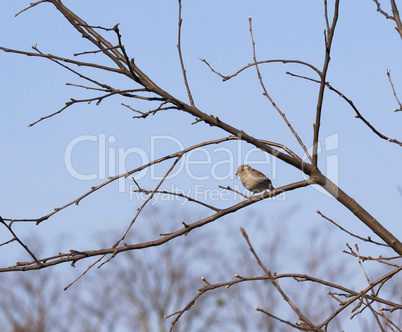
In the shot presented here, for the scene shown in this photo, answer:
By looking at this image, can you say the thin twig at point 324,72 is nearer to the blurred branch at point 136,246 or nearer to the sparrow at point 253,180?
the blurred branch at point 136,246

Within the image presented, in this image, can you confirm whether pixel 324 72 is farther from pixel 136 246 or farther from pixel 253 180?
pixel 253 180

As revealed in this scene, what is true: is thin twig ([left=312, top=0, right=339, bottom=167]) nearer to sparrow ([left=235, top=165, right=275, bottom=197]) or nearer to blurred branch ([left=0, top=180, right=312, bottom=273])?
blurred branch ([left=0, top=180, right=312, bottom=273])

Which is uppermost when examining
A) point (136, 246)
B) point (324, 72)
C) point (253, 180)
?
point (253, 180)

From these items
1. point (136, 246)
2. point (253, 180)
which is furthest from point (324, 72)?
point (253, 180)

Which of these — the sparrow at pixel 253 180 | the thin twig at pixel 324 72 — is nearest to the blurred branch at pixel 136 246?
the thin twig at pixel 324 72

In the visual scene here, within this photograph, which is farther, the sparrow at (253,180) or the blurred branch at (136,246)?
the sparrow at (253,180)

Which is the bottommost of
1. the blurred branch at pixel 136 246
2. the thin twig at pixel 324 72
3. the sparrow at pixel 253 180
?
the blurred branch at pixel 136 246

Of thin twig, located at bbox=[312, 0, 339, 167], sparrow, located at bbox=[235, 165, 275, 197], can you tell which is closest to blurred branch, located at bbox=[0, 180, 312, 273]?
thin twig, located at bbox=[312, 0, 339, 167]

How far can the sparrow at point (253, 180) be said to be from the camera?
24.3 feet

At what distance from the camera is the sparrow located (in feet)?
24.3

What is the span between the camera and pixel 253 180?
7.40 meters

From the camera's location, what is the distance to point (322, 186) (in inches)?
115

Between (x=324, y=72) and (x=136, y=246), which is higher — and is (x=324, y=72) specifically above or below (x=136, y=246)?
above

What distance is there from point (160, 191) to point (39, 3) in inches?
41.2
